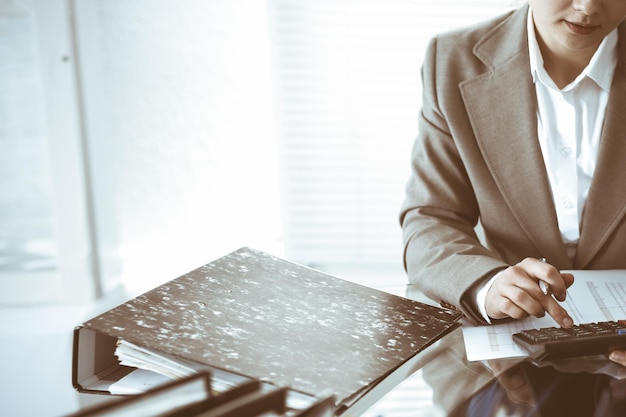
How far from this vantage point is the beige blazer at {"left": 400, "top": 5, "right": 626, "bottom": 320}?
1283mm

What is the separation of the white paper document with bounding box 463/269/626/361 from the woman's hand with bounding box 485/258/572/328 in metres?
0.02

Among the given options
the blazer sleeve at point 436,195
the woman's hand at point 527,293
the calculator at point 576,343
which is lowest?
the calculator at point 576,343

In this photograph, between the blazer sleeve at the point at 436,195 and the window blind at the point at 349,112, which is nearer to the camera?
the blazer sleeve at the point at 436,195

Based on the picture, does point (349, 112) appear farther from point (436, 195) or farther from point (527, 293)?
point (527, 293)

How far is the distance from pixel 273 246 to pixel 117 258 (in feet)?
1.78

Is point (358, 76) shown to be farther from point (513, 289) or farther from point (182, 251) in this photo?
point (513, 289)

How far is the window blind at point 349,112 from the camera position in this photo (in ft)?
7.39

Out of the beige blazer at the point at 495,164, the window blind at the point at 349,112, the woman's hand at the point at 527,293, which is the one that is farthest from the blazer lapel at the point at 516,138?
the window blind at the point at 349,112

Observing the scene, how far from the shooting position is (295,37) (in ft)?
7.48

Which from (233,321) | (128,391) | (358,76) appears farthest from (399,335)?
(358,76)

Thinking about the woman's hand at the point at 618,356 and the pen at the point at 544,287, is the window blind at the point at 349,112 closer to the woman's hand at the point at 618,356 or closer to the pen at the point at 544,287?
the pen at the point at 544,287

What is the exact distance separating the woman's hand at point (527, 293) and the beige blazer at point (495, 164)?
223 millimetres

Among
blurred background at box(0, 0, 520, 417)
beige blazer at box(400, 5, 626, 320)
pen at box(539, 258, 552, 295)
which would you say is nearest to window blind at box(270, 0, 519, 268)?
blurred background at box(0, 0, 520, 417)

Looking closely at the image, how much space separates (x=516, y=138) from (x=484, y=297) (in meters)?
0.39
